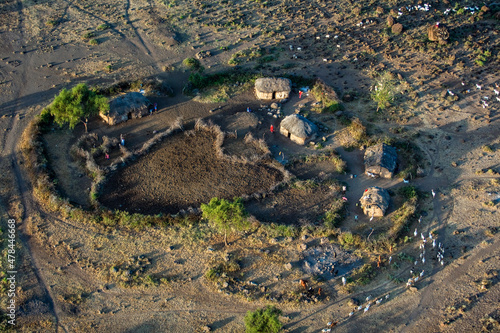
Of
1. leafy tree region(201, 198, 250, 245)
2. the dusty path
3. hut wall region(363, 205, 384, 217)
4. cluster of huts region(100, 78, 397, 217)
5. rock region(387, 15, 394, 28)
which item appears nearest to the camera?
the dusty path

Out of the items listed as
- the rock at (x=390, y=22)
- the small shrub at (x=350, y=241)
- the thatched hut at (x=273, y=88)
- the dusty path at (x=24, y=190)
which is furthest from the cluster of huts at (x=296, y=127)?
the rock at (x=390, y=22)

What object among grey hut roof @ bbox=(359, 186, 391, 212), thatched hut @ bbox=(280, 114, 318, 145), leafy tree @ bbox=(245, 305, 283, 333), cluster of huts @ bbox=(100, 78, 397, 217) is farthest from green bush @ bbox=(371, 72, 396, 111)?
leafy tree @ bbox=(245, 305, 283, 333)

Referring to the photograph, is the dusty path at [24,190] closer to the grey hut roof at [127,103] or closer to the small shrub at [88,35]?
the small shrub at [88,35]

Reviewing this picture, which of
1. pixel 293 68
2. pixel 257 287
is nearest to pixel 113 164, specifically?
pixel 257 287

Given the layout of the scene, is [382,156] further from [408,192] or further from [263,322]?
[263,322]

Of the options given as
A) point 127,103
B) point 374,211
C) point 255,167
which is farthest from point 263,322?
point 127,103

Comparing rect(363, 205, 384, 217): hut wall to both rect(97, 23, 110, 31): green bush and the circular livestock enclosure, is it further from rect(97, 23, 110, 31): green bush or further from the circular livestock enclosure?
rect(97, 23, 110, 31): green bush
